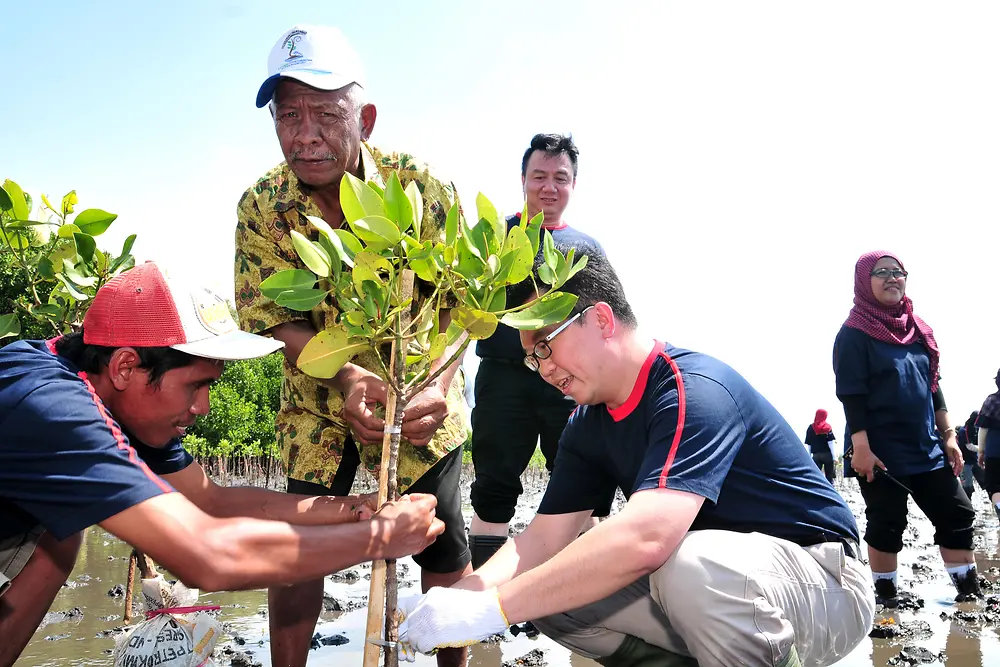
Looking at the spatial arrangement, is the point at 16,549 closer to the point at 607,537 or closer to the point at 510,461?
the point at 607,537

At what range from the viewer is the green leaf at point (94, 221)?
295cm

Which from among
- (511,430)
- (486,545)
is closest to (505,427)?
(511,430)

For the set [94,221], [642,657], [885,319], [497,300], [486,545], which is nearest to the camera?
[497,300]

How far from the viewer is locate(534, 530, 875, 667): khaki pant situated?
79.4 inches

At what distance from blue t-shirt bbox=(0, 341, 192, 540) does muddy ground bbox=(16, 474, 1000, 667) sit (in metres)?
1.78

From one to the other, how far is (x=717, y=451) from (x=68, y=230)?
243cm

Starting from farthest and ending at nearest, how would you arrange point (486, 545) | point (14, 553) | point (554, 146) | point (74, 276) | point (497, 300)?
point (554, 146) < point (486, 545) < point (74, 276) < point (14, 553) < point (497, 300)

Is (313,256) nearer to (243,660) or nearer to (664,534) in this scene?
(664,534)

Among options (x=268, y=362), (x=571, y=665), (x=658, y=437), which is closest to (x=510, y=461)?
(x=571, y=665)

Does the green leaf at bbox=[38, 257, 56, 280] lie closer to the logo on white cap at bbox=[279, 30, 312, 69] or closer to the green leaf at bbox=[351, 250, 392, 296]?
the logo on white cap at bbox=[279, 30, 312, 69]

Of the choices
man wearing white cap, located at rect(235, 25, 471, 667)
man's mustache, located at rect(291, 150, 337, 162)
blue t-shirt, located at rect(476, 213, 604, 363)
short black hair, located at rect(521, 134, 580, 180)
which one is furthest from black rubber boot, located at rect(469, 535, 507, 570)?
man's mustache, located at rect(291, 150, 337, 162)

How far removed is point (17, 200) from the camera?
9.86ft

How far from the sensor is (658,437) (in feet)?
6.88

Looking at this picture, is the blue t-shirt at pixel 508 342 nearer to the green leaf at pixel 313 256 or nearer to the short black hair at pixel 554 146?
the short black hair at pixel 554 146
